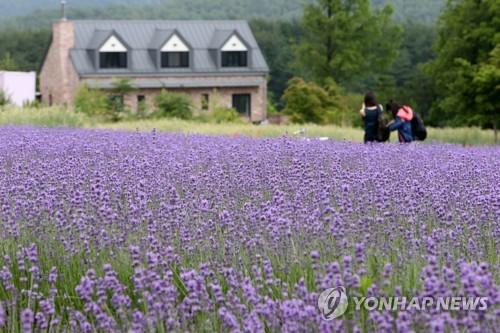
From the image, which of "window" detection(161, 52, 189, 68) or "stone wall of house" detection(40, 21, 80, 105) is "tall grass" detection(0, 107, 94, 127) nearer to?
"stone wall of house" detection(40, 21, 80, 105)

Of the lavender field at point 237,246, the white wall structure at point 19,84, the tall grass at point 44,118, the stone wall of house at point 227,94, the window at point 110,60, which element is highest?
the lavender field at point 237,246

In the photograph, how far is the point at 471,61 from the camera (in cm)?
3133

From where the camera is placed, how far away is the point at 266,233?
16.1 ft

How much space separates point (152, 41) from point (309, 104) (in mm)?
13491

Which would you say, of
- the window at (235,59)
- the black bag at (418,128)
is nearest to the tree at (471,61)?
the black bag at (418,128)

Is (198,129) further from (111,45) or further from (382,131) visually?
(111,45)

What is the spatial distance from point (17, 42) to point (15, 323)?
3096 inches

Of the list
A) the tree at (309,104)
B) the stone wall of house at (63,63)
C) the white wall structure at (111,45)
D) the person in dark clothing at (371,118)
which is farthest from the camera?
the stone wall of house at (63,63)

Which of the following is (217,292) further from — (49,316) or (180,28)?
(180,28)

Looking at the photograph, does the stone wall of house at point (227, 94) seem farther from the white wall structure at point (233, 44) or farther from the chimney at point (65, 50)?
the chimney at point (65, 50)

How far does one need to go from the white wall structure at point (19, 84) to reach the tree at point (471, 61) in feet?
61.9

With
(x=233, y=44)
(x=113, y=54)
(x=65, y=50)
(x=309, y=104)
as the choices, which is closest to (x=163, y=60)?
(x=113, y=54)

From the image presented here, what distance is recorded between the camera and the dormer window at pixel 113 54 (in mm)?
47125

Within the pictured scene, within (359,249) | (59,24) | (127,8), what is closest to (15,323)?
(359,249)
